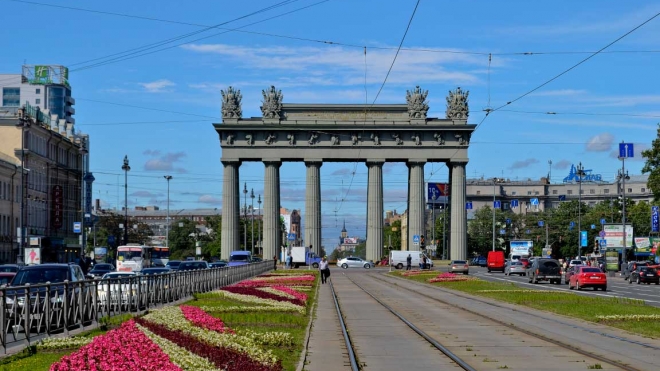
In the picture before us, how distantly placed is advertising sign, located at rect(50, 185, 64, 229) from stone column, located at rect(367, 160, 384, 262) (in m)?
34.6

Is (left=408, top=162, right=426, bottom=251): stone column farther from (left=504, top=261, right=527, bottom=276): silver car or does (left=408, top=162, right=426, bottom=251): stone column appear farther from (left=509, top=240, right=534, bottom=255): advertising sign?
(left=504, top=261, right=527, bottom=276): silver car

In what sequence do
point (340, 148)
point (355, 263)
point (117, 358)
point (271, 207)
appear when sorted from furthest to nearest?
point (355, 263) → point (340, 148) → point (271, 207) → point (117, 358)

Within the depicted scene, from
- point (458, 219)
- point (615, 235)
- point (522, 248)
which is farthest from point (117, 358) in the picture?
point (522, 248)

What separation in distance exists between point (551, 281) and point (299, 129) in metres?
53.3

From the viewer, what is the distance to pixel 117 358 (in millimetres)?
14570

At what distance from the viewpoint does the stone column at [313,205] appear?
400ft

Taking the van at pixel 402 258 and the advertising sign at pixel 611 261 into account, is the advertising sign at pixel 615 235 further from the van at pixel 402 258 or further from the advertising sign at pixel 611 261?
the van at pixel 402 258

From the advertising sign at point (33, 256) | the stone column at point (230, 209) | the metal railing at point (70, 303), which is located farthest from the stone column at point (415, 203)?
the metal railing at point (70, 303)

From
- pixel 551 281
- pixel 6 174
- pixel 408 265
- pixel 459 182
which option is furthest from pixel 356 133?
pixel 551 281

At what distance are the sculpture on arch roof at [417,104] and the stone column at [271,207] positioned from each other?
56.3ft

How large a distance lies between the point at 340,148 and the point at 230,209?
14854mm

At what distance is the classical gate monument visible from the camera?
399ft

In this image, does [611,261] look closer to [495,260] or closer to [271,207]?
[495,260]

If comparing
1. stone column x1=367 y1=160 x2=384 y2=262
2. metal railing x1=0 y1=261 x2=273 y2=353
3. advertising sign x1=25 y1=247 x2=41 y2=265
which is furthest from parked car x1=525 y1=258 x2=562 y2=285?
stone column x1=367 y1=160 x2=384 y2=262
